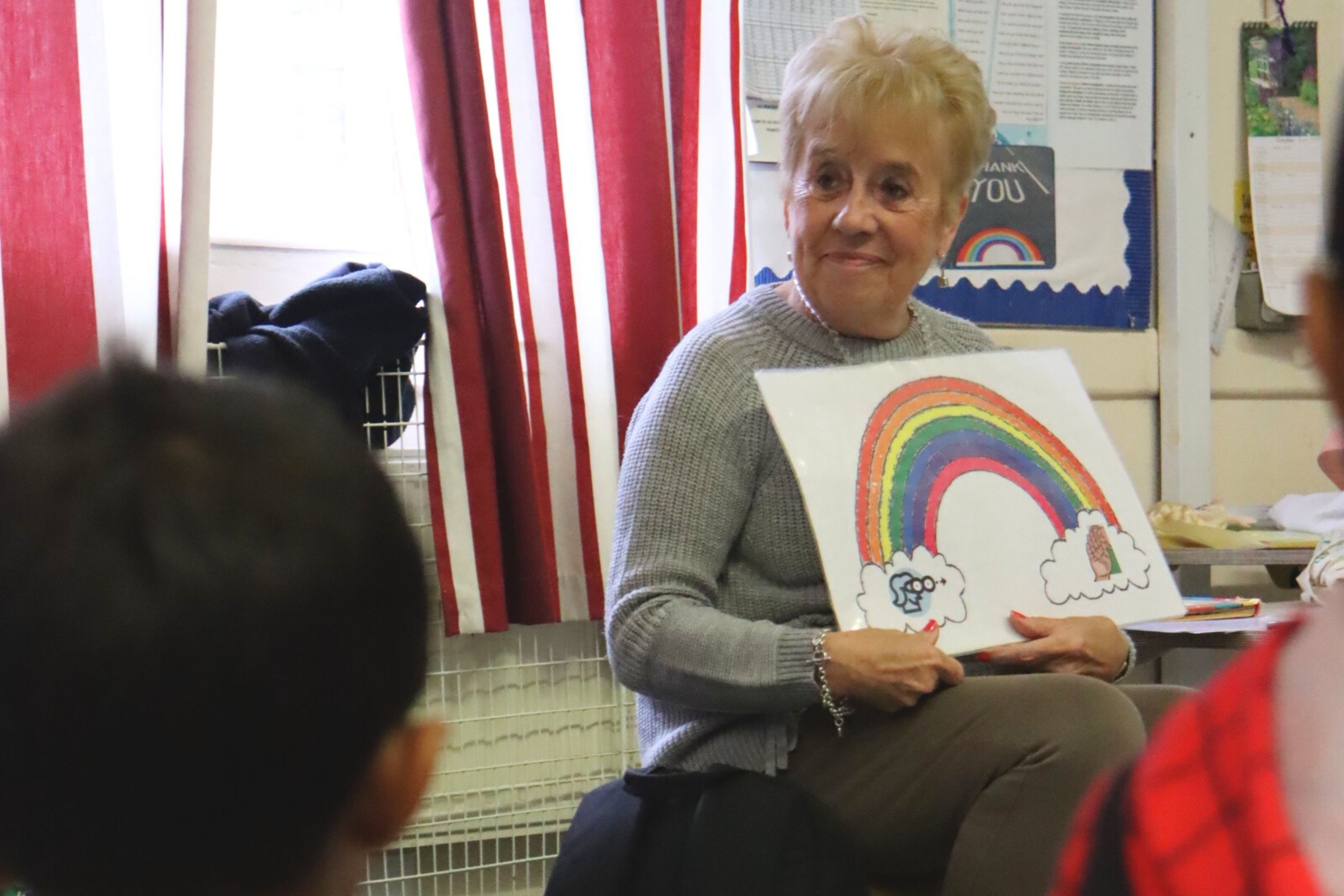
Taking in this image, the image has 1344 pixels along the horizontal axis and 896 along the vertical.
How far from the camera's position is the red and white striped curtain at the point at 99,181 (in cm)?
161

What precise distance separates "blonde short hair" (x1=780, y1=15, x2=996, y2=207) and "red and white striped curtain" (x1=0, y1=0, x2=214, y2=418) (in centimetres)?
80

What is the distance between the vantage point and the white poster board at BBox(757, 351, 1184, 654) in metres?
1.32

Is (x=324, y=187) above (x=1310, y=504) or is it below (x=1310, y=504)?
above

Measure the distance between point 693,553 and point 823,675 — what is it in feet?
0.62

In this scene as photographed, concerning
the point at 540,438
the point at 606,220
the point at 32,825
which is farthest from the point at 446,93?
the point at 32,825

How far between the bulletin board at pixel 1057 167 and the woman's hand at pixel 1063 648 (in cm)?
111

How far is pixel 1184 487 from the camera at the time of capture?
8.34ft

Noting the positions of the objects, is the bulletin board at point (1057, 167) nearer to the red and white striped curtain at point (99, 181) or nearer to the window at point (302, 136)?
the window at point (302, 136)

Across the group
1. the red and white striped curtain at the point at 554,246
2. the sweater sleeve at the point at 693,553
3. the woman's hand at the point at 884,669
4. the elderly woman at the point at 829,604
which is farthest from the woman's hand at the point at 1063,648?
the red and white striped curtain at the point at 554,246

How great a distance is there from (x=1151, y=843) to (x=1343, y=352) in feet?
0.64

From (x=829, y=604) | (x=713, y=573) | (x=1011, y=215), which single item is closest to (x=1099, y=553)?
(x=829, y=604)

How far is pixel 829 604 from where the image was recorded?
4.48 ft

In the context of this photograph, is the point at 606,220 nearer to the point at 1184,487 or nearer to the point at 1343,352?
the point at 1184,487

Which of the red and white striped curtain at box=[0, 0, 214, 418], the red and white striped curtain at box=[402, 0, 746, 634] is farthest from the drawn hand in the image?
the red and white striped curtain at box=[0, 0, 214, 418]
